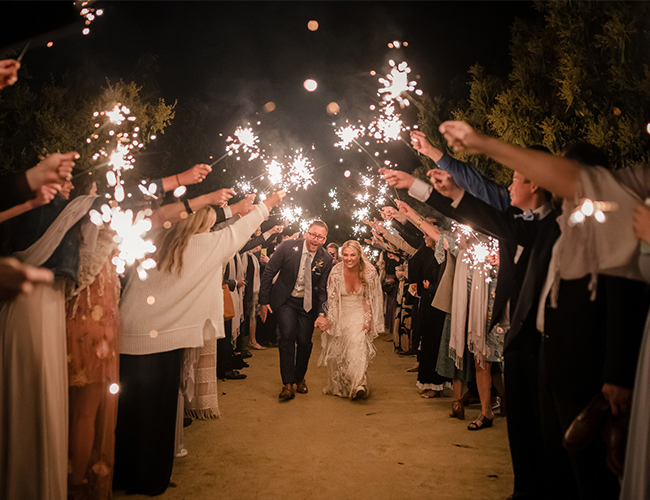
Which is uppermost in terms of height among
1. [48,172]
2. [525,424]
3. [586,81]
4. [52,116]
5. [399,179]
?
[52,116]

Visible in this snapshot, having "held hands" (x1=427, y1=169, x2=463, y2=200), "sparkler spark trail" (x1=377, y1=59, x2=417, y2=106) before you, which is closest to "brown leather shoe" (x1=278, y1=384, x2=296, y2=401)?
"sparkler spark trail" (x1=377, y1=59, x2=417, y2=106)

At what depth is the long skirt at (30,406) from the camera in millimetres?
2523

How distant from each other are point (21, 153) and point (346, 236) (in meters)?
29.7

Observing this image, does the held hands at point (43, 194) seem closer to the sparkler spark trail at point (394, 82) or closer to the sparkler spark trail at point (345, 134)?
the sparkler spark trail at point (394, 82)

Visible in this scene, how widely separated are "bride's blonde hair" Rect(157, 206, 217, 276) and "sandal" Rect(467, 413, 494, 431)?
3580 mm

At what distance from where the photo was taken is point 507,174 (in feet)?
30.6

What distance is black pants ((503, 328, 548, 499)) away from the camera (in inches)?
116

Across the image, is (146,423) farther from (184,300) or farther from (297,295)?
(297,295)

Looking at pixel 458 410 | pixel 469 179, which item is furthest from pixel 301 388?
pixel 469 179

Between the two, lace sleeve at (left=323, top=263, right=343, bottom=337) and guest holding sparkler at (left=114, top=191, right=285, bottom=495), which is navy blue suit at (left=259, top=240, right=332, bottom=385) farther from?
guest holding sparkler at (left=114, top=191, right=285, bottom=495)

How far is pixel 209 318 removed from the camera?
3725 mm

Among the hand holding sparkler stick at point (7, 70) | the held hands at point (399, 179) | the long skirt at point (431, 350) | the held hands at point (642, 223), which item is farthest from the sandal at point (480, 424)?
the hand holding sparkler stick at point (7, 70)

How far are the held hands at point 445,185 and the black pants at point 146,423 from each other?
234cm

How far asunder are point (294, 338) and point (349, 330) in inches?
31.8
